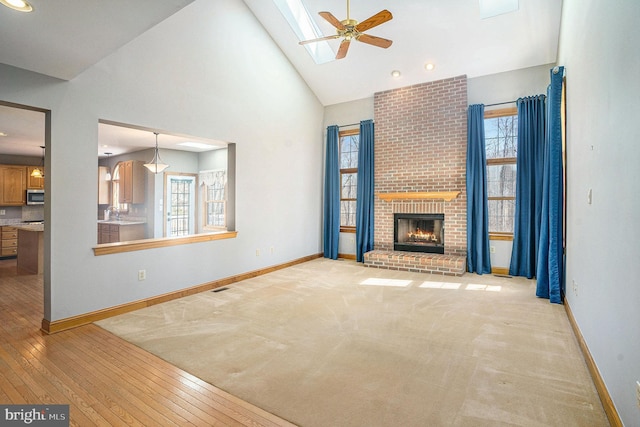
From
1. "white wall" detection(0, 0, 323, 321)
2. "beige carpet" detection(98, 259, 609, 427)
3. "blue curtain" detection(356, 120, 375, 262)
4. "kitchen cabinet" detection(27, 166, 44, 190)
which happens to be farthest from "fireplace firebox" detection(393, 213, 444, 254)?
"kitchen cabinet" detection(27, 166, 44, 190)

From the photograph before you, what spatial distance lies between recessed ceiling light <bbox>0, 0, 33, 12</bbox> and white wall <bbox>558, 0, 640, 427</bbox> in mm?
3168

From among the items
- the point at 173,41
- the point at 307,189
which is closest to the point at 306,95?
the point at 307,189

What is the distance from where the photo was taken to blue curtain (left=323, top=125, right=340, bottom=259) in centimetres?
686

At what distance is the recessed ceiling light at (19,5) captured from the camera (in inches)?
72.9

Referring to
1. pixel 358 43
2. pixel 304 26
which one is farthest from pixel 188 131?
pixel 358 43

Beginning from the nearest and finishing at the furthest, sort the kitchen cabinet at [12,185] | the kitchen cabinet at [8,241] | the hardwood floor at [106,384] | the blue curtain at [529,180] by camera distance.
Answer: the hardwood floor at [106,384]
the blue curtain at [529,180]
the kitchen cabinet at [8,241]
the kitchen cabinet at [12,185]

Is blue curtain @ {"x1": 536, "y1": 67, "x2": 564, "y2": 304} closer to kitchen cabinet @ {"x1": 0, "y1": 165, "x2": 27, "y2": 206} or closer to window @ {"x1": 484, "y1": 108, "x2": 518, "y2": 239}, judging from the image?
window @ {"x1": 484, "y1": 108, "x2": 518, "y2": 239}

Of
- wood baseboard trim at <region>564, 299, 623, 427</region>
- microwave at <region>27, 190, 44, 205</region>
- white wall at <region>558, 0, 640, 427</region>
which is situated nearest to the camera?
white wall at <region>558, 0, 640, 427</region>

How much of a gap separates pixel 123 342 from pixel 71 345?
41cm

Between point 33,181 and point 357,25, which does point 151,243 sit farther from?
point 33,181

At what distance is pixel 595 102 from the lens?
7.84 feet

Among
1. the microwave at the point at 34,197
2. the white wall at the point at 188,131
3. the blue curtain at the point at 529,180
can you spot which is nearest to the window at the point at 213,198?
the white wall at the point at 188,131

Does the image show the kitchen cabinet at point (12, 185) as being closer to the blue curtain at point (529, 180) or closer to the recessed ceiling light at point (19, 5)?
the recessed ceiling light at point (19, 5)

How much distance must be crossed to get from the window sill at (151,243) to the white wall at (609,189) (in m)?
4.11
